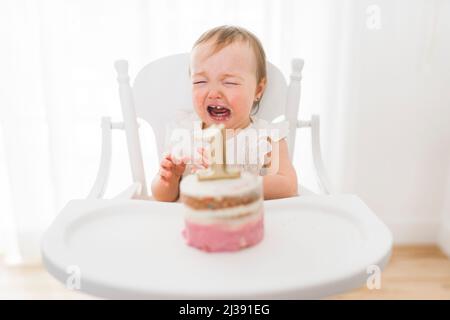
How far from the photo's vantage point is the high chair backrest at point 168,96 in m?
1.35

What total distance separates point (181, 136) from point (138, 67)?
698mm

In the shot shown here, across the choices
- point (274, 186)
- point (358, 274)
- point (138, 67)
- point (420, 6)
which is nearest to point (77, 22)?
point (138, 67)

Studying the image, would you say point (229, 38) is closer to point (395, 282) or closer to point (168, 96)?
point (168, 96)

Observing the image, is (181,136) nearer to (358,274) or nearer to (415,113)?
(358,274)

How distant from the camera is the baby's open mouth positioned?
1121mm

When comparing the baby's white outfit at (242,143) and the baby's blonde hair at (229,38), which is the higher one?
the baby's blonde hair at (229,38)

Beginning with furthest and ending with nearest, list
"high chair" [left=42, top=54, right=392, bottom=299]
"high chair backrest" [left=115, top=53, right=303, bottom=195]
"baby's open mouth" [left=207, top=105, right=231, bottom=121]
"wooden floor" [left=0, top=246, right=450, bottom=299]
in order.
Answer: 1. "wooden floor" [left=0, top=246, right=450, bottom=299]
2. "high chair backrest" [left=115, top=53, right=303, bottom=195]
3. "baby's open mouth" [left=207, top=105, right=231, bottom=121]
4. "high chair" [left=42, top=54, right=392, bottom=299]

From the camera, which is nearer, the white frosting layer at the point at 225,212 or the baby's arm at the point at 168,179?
the white frosting layer at the point at 225,212

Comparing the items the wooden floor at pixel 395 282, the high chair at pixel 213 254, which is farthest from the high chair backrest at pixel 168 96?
the wooden floor at pixel 395 282

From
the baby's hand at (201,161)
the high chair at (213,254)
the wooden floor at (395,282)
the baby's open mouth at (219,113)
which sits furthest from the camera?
the wooden floor at (395,282)

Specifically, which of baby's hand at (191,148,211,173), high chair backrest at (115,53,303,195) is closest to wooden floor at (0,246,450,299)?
high chair backrest at (115,53,303,195)

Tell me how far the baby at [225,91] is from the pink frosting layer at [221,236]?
1.00 ft

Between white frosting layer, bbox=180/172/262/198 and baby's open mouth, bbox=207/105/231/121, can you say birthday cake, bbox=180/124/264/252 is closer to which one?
white frosting layer, bbox=180/172/262/198

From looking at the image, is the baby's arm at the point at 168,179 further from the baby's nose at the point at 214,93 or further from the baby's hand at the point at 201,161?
the baby's nose at the point at 214,93
